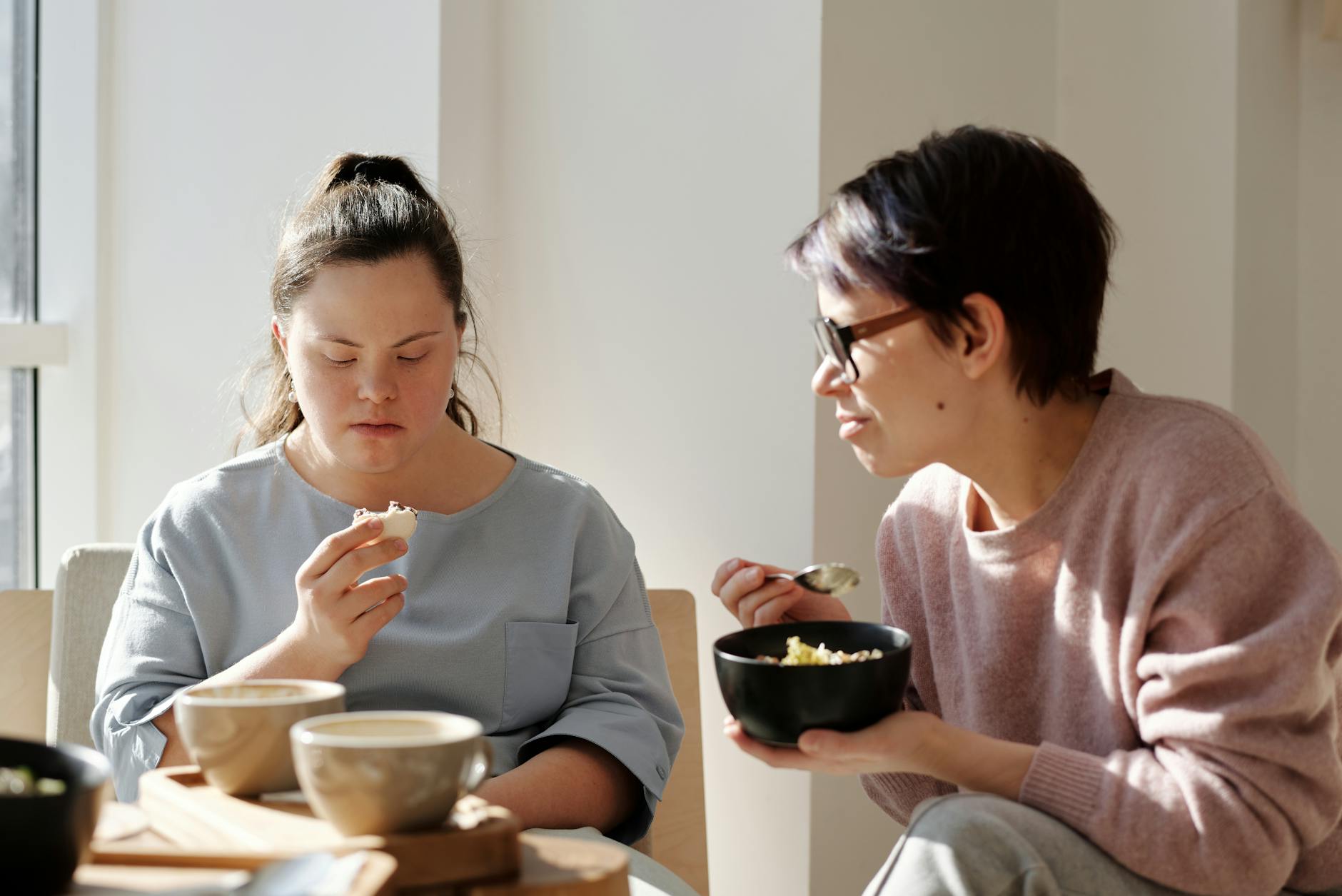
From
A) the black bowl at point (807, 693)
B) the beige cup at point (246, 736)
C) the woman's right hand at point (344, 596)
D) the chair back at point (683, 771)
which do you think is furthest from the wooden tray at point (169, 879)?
the chair back at point (683, 771)

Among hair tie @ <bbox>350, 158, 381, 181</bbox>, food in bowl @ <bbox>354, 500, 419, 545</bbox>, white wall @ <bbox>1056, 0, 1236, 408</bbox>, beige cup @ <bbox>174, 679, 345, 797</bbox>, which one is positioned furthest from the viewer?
white wall @ <bbox>1056, 0, 1236, 408</bbox>

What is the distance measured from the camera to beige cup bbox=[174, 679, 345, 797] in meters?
0.86

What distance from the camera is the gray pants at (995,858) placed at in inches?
39.7

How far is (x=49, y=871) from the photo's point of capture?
0.68 m

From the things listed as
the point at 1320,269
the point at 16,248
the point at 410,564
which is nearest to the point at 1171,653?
Answer: the point at 410,564

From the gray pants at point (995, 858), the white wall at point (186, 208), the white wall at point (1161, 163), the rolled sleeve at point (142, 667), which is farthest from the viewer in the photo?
the white wall at point (186, 208)

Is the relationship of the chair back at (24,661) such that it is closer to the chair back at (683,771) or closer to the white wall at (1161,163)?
the chair back at (683,771)

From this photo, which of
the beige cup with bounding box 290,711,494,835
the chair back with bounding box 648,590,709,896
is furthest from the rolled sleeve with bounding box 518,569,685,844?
the beige cup with bounding box 290,711,494,835

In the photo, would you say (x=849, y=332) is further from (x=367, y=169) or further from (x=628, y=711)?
(x=367, y=169)

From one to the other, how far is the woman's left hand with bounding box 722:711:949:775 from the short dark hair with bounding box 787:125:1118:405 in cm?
36

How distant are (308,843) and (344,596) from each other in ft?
1.81

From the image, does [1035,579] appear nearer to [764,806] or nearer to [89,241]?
[764,806]

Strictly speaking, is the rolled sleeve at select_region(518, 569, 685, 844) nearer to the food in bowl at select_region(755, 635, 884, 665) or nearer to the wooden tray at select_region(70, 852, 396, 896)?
the food in bowl at select_region(755, 635, 884, 665)

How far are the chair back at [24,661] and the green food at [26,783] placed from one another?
46.5 inches
